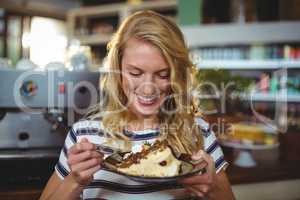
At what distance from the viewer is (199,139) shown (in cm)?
97

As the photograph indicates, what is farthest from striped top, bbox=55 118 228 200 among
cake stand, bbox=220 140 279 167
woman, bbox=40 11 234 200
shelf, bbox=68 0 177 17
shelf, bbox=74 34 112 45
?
shelf, bbox=74 34 112 45

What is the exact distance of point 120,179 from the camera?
91 cm

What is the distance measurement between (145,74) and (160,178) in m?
0.30

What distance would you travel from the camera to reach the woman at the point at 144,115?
899 mm

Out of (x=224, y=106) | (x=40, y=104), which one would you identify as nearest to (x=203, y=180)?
(x=40, y=104)

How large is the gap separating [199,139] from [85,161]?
1.20 ft

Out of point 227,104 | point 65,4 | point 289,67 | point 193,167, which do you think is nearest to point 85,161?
point 193,167

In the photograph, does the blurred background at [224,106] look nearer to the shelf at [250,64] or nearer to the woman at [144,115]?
the shelf at [250,64]

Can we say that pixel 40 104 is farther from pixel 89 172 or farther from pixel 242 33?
pixel 242 33

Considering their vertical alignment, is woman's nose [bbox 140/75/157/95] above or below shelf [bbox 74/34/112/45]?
below

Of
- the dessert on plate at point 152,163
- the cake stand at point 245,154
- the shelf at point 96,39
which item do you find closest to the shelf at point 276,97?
the cake stand at point 245,154

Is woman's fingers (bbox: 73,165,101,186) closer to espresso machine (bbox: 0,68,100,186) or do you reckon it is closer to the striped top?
the striped top

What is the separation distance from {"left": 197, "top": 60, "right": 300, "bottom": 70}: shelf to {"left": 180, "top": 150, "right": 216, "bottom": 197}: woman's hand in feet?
7.05

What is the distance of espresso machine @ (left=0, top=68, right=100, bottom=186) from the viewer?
1.15 meters
